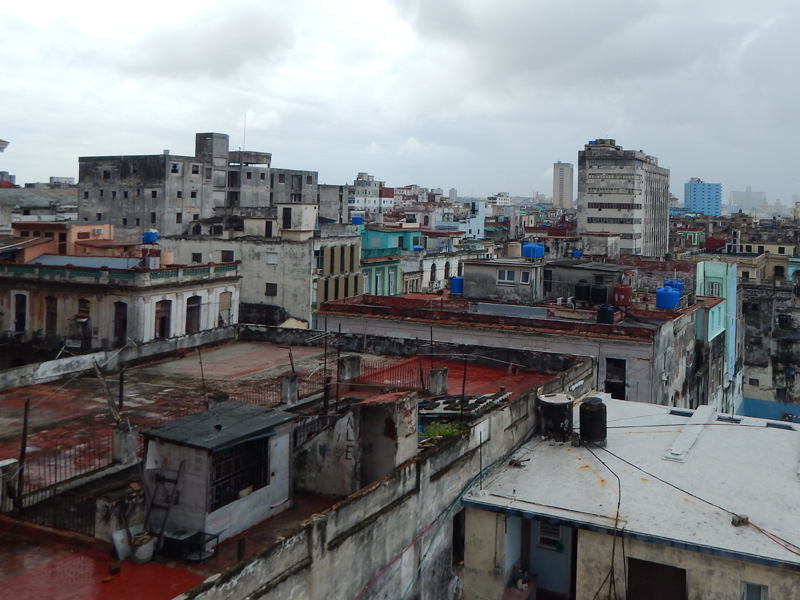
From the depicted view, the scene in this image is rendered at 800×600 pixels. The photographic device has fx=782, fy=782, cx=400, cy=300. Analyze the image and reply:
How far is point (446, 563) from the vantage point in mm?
18703

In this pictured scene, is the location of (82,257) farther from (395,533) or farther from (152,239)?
(395,533)

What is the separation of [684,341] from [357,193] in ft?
513

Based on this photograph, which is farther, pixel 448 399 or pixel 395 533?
pixel 448 399

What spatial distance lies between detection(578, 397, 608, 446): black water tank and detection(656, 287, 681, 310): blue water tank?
19.4 meters

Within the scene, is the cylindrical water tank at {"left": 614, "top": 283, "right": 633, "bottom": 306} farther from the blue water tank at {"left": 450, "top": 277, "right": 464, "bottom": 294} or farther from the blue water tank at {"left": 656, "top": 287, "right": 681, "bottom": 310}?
the blue water tank at {"left": 450, "top": 277, "right": 464, "bottom": 294}

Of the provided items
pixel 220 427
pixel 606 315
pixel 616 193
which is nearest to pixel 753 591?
pixel 220 427

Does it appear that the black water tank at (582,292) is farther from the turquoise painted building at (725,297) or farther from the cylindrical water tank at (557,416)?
the cylindrical water tank at (557,416)

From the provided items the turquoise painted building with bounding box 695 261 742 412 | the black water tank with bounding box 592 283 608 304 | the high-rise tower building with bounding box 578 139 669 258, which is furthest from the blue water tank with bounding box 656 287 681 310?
the high-rise tower building with bounding box 578 139 669 258

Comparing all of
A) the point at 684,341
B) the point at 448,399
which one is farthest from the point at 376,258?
the point at 448,399

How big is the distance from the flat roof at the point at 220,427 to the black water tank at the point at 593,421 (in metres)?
9.60

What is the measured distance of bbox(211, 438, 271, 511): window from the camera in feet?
47.4

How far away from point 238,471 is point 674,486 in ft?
36.4

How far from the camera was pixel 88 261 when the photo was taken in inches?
1785

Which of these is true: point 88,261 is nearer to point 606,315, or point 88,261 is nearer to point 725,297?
point 606,315
